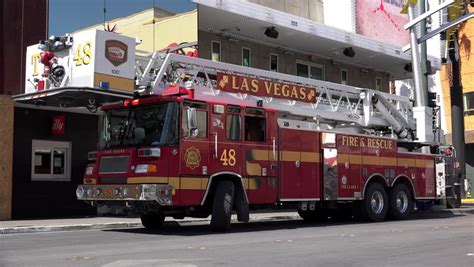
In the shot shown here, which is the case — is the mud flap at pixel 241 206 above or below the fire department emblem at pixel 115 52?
below

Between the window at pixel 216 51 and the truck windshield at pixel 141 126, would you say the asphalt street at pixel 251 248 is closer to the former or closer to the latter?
the truck windshield at pixel 141 126

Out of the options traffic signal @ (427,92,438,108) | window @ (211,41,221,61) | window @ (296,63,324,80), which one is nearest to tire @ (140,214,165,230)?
window @ (211,41,221,61)

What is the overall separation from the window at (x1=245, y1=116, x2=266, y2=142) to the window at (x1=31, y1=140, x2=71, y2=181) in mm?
7962

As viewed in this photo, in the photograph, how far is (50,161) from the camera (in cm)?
1830

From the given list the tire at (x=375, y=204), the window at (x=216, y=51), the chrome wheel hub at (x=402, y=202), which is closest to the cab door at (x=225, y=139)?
the tire at (x=375, y=204)

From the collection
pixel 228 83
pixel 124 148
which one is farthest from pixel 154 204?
pixel 228 83

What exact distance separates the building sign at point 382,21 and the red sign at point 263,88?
12.5m

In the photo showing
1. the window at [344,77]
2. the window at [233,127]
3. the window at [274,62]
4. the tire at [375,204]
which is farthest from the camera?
the window at [344,77]

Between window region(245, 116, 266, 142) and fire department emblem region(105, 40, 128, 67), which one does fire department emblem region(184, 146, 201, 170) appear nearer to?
window region(245, 116, 266, 142)

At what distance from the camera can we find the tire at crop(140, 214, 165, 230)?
45.0 feet

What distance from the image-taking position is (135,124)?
12.3 metres

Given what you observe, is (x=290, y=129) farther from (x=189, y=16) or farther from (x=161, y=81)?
(x=189, y=16)

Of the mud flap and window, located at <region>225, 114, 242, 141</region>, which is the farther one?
window, located at <region>225, 114, 242, 141</region>

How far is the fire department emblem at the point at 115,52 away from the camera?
37.9ft
